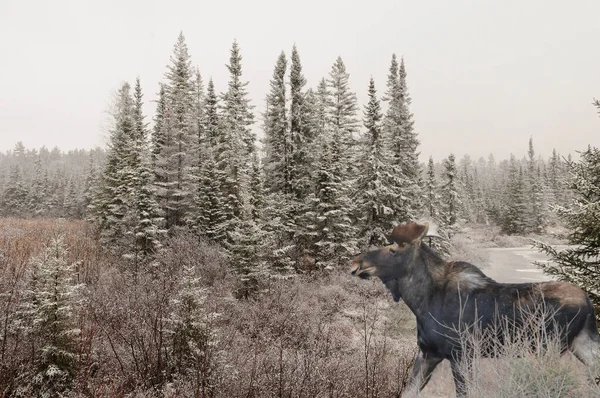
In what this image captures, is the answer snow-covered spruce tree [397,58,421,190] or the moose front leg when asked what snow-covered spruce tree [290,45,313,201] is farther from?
the moose front leg

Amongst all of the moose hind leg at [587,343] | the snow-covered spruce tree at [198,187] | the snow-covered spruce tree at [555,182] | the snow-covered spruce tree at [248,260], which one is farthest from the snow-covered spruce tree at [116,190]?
the snow-covered spruce tree at [555,182]

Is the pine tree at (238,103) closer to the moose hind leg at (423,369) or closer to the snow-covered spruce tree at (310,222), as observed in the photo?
the snow-covered spruce tree at (310,222)

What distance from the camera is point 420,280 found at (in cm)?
409

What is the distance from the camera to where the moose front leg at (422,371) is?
3859 millimetres

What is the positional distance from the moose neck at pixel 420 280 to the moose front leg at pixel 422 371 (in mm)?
495

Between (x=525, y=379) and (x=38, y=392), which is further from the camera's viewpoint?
(x=38, y=392)

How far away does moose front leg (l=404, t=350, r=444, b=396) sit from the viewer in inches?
152

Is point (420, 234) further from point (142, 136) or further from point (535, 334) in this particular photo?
point (142, 136)

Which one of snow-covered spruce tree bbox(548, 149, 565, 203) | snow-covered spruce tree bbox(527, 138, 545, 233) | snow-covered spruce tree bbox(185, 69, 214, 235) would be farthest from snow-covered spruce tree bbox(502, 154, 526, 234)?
snow-covered spruce tree bbox(185, 69, 214, 235)

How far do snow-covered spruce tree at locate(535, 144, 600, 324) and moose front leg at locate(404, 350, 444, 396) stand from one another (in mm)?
4048

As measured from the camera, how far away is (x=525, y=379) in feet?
9.77

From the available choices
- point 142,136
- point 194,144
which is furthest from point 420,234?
point 142,136

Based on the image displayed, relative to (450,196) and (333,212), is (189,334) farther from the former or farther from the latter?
(450,196)

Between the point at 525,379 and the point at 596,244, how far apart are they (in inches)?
185
